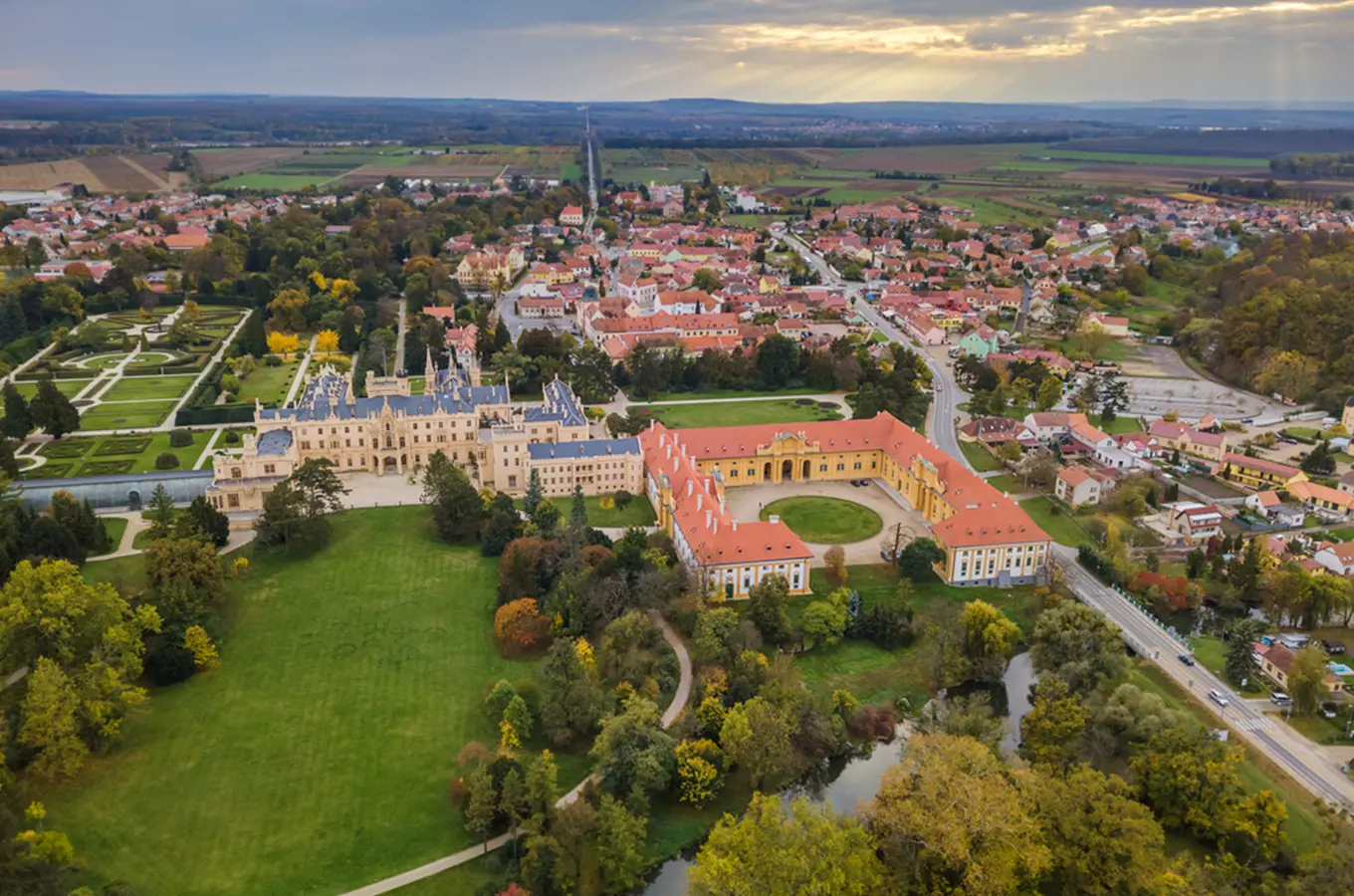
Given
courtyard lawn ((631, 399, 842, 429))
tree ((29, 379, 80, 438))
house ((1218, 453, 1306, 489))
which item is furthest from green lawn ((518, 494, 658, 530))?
house ((1218, 453, 1306, 489))

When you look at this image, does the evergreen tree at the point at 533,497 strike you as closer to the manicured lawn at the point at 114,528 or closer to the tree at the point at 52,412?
the manicured lawn at the point at 114,528

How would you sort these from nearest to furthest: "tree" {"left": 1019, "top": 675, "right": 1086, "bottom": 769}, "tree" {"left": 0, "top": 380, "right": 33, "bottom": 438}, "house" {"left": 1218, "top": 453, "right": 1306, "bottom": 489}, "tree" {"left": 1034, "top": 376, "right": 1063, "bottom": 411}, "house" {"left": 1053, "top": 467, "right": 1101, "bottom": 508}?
1. "tree" {"left": 1019, "top": 675, "right": 1086, "bottom": 769}
2. "house" {"left": 1053, "top": 467, "right": 1101, "bottom": 508}
3. "house" {"left": 1218, "top": 453, "right": 1306, "bottom": 489}
4. "tree" {"left": 0, "top": 380, "right": 33, "bottom": 438}
5. "tree" {"left": 1034, "top": 376, "right": 1063, "bottom": 411}

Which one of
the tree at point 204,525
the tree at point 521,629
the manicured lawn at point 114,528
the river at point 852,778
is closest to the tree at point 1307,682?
the river at point 852,778

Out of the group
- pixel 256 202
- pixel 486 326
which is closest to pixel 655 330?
pixel 486 326

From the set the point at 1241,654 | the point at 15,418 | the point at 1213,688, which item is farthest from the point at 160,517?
the point at 1241,654

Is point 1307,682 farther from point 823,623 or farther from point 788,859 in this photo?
point 788,859

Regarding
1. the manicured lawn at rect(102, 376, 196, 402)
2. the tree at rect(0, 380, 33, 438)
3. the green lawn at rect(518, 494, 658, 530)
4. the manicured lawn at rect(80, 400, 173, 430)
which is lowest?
the green lawn at rect(518, 494, 658, 530)

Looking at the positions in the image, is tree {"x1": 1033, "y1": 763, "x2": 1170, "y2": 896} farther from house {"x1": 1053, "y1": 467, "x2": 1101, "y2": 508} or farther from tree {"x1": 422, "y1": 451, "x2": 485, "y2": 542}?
tree {"x1": 422, "y1": 451, "x2": 485, "y2": 542}
